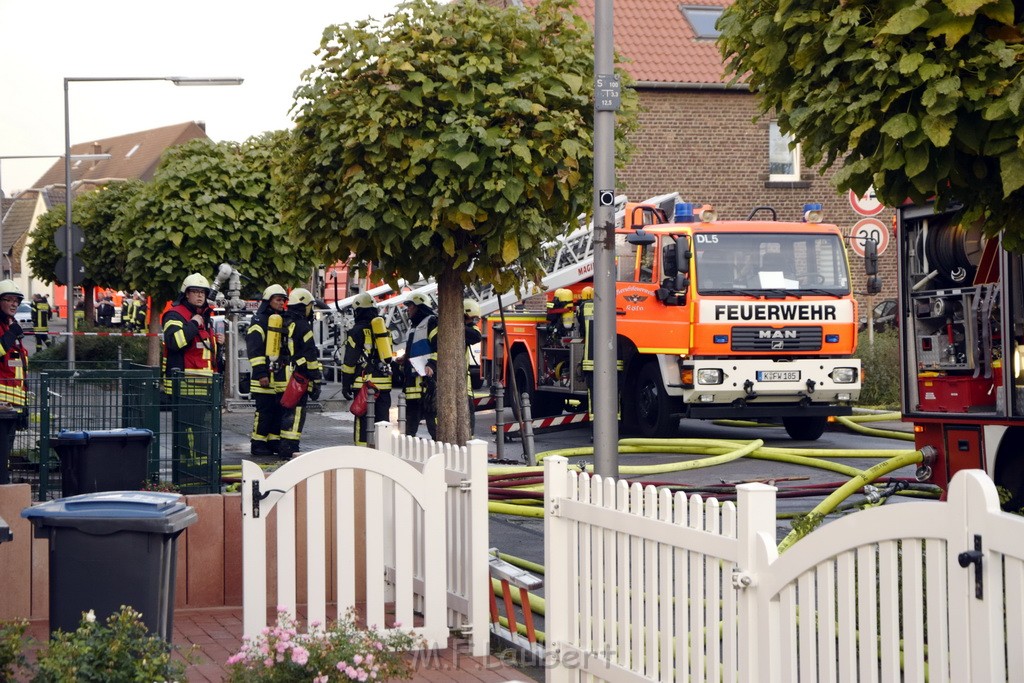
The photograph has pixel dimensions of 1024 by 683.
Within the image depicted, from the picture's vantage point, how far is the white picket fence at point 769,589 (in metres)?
3.32

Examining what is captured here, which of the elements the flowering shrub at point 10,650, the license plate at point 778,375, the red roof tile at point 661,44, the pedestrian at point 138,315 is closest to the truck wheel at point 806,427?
the license plate at point 778,375

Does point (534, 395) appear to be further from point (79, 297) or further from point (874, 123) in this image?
point (79, 297)

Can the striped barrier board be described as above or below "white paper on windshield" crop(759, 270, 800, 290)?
below

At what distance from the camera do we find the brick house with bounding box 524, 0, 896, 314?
30.0 meters

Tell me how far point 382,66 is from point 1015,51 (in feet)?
17.2

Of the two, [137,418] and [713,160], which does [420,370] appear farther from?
[713,160]

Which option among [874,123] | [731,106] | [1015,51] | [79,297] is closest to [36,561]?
[874,123]

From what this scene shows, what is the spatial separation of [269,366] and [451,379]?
2510 mm

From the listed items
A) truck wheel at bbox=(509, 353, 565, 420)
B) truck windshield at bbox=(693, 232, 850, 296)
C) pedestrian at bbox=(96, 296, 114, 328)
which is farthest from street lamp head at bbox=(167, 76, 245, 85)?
pedestrian at bbox=(96, 296, 114, 328)

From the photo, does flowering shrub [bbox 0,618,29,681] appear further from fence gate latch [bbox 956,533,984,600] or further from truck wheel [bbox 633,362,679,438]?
truck wheel [bbox 633,362,679,438]

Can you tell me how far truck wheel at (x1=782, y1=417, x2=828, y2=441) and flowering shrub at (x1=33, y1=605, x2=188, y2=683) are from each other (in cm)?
1247

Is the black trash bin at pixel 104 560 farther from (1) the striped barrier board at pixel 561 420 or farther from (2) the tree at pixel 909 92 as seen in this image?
(1) the striped barrier board at pixel 561 420

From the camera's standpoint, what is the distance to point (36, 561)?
6.71m

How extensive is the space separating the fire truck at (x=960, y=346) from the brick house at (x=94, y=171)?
74.2 meters
